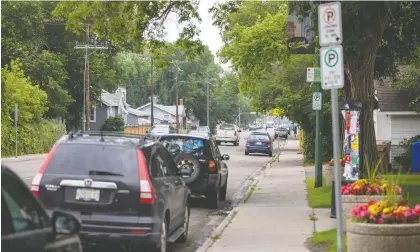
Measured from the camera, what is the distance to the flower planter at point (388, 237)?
25.5 feet

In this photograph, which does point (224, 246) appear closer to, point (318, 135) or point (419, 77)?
point (318, 135)

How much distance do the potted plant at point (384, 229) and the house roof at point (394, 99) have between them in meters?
19.3

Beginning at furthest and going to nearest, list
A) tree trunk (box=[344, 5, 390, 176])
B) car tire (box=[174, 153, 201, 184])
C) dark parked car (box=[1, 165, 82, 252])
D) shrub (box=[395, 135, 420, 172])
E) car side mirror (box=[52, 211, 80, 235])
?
shrub (box=[395, 135, 420, 172]) < tree trunk (box=[344, 5, 390, 176]) < car tire (box=[174, 153, 201, 184]) < car side mirror (box=[52, 211, 80, 235]) < dark parked car (box=[1, 165, 82, 252])

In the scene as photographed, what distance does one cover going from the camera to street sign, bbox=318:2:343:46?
24.0ft

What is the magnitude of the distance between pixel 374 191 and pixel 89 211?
445cm

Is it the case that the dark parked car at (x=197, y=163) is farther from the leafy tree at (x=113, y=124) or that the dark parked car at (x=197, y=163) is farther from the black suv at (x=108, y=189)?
the leafy tree at (x=113, y=124)

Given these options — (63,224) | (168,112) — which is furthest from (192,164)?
(168,112)

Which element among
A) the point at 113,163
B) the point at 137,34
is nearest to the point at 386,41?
the point at 137,34

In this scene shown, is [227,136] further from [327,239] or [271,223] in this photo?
[327,239]

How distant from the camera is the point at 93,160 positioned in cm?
866

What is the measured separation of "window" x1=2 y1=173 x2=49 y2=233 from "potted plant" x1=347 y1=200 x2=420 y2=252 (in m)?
4.38

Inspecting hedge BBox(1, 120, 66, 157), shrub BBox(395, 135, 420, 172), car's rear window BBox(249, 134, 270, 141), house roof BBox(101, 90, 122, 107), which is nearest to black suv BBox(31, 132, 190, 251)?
shrub BBox(395, 135, 420, 172)

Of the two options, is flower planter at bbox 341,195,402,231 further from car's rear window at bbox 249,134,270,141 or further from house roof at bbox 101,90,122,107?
house roof at bbox 101,90,122,107

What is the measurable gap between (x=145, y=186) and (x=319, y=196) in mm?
9465
